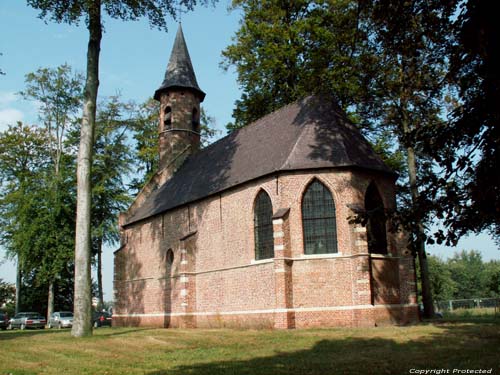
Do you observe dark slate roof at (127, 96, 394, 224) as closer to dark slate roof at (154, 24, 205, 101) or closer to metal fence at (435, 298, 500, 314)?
dark slate roof at (154, 24, 205, 101)

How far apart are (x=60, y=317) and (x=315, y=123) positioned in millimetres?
23646

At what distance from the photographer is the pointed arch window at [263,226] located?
20.0 meters

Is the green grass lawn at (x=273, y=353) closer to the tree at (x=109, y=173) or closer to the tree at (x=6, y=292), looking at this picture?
the tree at (x=109, y=173)

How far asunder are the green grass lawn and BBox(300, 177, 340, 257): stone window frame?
3.65m

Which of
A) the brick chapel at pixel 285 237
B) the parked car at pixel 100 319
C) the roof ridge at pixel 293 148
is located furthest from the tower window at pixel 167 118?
the parked car at pixel 100 319

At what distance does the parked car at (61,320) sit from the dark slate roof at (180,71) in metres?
16.6

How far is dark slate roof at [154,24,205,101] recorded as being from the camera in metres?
32.2

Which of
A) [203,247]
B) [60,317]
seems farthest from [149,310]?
[60,317]

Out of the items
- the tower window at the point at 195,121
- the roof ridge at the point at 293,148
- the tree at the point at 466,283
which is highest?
the tower window at the point at 195,121

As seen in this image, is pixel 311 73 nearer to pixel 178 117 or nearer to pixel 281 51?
pixel 281 51

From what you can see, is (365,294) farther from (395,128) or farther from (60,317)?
(60,317)

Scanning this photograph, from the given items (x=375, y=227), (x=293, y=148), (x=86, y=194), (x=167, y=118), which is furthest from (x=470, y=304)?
(x=86, y=194)

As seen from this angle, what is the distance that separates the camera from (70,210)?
1416 inches

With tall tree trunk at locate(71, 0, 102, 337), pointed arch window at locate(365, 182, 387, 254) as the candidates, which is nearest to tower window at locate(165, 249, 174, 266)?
tall tree trunk at locate(71, 0, 102, 337)
